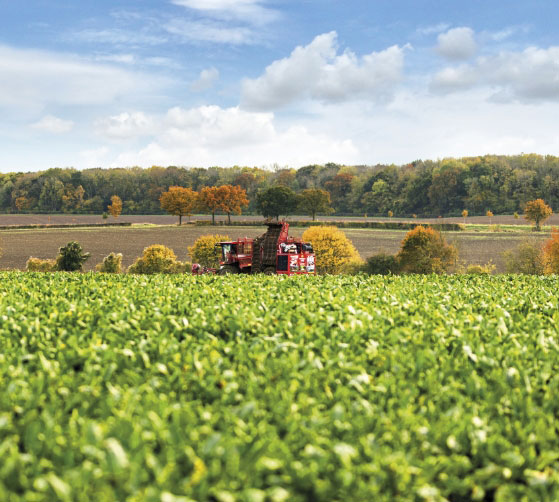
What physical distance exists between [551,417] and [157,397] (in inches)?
126

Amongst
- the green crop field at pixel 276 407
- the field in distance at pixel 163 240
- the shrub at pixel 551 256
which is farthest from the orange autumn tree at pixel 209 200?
the green crop field at pixel 276 407

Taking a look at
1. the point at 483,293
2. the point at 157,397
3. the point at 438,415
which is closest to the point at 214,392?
the point at 157,397

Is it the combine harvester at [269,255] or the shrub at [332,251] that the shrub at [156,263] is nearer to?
the shrub at [332,251]

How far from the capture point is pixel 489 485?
12.1 feet

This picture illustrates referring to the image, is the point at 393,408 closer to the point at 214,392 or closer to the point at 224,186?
the point at 214,392

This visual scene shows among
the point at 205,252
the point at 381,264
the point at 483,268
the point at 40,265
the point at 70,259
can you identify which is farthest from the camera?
the point at 205,252

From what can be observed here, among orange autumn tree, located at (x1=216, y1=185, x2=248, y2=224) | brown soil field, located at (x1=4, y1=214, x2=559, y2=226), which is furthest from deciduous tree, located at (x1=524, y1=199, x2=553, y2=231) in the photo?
orange autumn tree, located at (x1=216, y1=185, x2=248, y2=224)

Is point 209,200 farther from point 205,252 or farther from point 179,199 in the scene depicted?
point 205,252

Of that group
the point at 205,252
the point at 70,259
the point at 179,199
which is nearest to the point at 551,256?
the point at 205,252

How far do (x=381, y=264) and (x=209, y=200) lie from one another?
29820 mm

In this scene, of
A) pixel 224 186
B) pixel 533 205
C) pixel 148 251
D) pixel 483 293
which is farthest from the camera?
pixel 224 186

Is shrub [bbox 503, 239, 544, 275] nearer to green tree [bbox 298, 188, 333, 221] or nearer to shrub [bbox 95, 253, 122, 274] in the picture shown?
green tree [bbox 298, 188, 333, 221]

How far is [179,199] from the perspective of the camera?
247 feet

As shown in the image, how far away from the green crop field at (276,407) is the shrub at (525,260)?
173 ft
